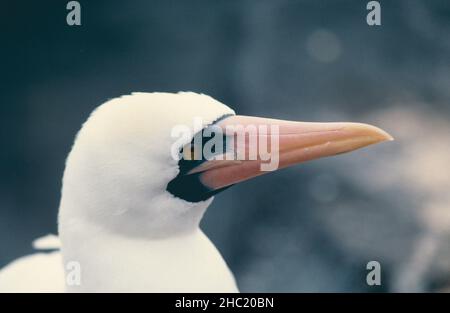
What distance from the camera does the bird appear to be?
169 cm

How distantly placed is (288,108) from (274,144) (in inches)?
49.9

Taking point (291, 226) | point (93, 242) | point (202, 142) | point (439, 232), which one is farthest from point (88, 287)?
point (439, 232)

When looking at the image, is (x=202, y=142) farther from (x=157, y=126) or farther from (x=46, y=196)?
(x=46, y=196)

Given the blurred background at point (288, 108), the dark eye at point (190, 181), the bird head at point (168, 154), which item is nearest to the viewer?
the bird head at point (168, 154)

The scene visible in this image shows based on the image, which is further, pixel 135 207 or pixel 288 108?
pixel 288 108

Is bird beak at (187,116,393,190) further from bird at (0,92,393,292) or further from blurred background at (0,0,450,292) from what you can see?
blurred background at (0,0,450,292)

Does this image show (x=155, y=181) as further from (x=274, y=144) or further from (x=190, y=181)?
(x=274, y=144)

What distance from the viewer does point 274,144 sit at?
1846 mm

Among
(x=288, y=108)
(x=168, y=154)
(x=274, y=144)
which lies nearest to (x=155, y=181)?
(x=168, y=154)

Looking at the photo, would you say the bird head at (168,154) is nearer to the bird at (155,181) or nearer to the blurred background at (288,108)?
the bird at (155,181)

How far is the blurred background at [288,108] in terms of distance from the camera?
2889 millimetres

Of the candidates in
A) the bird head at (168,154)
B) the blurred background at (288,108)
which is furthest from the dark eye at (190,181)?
the blurred background at (288,108)

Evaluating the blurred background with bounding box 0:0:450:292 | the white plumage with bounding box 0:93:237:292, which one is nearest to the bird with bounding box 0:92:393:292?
the white plumage with bounding box 0:93:237:292

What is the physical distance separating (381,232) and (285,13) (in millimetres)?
984
